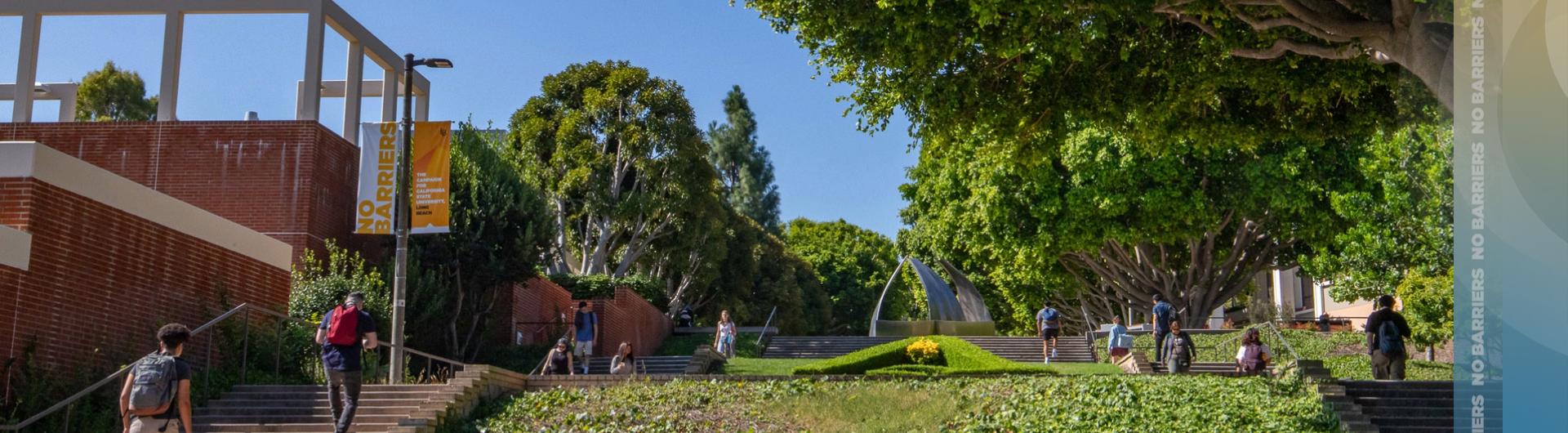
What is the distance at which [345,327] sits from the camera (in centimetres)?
1525

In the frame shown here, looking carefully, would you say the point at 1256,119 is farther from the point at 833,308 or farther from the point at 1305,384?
the point at 833,308

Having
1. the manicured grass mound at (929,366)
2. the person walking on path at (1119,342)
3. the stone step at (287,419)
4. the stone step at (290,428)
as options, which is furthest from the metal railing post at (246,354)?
the person walking on path at (1119,342)

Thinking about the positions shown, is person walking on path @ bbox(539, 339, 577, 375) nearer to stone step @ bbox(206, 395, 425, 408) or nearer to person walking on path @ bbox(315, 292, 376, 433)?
stone step @ bbox(206, 395, 425, 408)

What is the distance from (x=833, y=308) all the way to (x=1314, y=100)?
55315 millimetres

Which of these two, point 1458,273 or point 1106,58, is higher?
point 1106,58

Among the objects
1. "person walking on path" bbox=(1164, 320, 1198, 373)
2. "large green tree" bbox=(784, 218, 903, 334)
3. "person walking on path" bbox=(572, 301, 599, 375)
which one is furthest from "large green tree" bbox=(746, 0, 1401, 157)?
"large green tree" bbox=(784, 218, 903, 334)

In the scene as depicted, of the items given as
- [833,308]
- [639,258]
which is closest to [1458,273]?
[639,258]

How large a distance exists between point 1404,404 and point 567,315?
21231 millimetres

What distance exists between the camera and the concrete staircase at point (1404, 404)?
18422mm

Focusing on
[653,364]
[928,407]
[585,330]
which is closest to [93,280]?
[585,330]

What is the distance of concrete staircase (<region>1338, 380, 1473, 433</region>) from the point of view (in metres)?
18.4

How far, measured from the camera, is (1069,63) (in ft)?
58.8

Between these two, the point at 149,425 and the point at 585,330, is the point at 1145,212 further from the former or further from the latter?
the point at 149,425

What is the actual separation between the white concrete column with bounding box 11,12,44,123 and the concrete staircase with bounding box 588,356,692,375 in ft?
39.1
